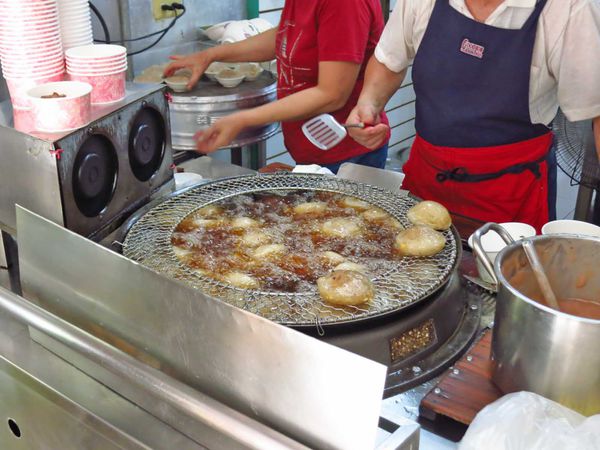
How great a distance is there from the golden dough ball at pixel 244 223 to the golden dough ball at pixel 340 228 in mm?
186

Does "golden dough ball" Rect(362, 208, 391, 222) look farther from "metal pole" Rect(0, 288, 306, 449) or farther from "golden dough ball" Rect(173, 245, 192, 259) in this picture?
"metal pole" Rect(0, 288, 306, 449)

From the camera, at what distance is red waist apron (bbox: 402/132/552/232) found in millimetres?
2230

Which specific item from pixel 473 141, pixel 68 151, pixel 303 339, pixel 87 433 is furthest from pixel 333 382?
pixel 473 141

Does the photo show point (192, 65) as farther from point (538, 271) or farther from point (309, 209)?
point (538, 271)

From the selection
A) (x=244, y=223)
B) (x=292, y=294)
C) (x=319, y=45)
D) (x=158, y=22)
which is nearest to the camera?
(x=292, y=294)

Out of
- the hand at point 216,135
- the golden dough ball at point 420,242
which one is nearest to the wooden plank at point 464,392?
the golden dough ball at point 420,242

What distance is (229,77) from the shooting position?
3.27m

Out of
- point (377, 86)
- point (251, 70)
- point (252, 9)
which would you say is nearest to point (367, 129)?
point (377, 86)

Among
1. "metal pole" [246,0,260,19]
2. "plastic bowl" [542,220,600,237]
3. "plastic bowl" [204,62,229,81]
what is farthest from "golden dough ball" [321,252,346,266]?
"metal pole" [246,0,260,19]

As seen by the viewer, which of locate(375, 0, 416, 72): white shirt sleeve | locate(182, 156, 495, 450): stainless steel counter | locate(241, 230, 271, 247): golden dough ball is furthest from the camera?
locate(375, 0, 416, 72): white shirt sleeve

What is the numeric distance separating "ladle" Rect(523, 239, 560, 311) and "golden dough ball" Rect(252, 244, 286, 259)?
1.95 feet

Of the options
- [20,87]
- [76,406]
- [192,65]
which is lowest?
[76,406]

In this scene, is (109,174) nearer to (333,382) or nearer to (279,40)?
(333,382)

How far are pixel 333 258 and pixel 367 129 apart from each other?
0.77 metres
